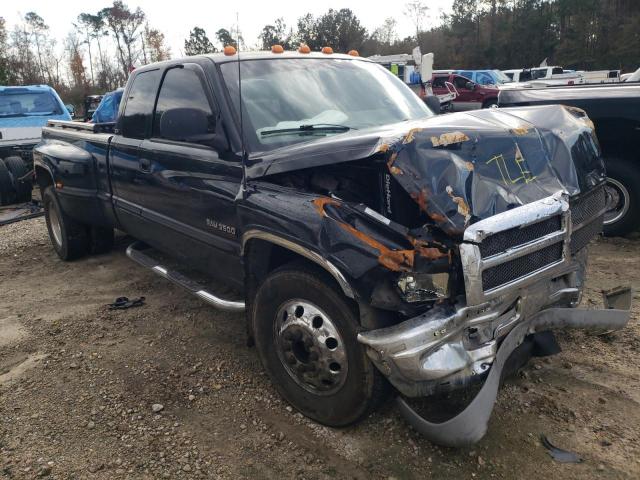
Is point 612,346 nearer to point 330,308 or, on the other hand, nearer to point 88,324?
point 330,308

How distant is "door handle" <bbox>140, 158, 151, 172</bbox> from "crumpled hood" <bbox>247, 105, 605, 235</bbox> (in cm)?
140

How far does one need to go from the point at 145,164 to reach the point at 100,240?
2.32 meters

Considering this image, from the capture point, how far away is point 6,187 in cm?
930

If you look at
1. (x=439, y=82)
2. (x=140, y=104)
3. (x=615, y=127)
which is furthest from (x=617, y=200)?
(x=439, y=82)

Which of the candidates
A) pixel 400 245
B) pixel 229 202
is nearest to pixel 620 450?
pixel 400 245

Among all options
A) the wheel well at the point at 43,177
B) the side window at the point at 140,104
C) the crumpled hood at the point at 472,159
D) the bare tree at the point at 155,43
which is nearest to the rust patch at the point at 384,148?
the crumpled hood at the point at 472,159

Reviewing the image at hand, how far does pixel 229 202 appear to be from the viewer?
3.26m

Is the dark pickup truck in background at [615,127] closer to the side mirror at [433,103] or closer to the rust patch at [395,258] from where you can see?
the side mirror at [433,103]

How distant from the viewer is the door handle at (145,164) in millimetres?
4079

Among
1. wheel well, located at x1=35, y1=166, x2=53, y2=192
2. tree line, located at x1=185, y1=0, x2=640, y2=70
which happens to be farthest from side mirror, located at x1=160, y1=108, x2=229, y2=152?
tree line, located at x1=185, y1=0, x2=640, y2=70

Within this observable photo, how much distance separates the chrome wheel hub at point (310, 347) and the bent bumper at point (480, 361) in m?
0.30

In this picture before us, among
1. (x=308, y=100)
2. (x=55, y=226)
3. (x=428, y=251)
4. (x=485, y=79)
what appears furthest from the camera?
(x=485, y=79)

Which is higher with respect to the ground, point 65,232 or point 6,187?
point 6,187

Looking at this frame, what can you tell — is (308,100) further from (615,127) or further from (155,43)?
(155,43)
